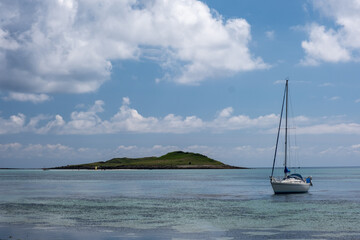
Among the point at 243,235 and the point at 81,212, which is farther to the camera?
the point at 81,212

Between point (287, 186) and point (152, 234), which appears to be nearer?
point (152, 234)

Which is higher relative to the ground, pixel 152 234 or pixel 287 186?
pixel 287 186

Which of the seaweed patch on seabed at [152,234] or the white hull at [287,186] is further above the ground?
the white hull at [287,186]

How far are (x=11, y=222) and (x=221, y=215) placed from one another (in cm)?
2123

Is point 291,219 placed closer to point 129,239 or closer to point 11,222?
point 129,239

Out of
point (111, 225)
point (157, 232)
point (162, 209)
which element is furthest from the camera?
point (162, 209)

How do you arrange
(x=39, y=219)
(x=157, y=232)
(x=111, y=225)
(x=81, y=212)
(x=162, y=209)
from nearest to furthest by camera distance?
1. (x=157, y=232)
2. (x=111, y=225)
3. (x=39, y=219)
4. (x=81, y=212)
5. (x=162, y=209)

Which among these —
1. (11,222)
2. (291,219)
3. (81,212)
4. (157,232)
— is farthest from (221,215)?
(11,222)

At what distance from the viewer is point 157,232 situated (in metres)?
34.8

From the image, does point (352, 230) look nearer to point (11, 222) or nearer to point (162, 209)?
point (162, 209)

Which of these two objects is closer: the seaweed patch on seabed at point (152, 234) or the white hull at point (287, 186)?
the seaweed patch on seabed at point (152, 234)

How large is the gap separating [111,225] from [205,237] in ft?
34.5

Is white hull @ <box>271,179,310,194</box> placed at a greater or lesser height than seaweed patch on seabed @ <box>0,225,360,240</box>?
greater

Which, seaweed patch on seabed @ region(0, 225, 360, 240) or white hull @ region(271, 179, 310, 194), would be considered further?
white hull @ region(271, 179, 310, 194)
